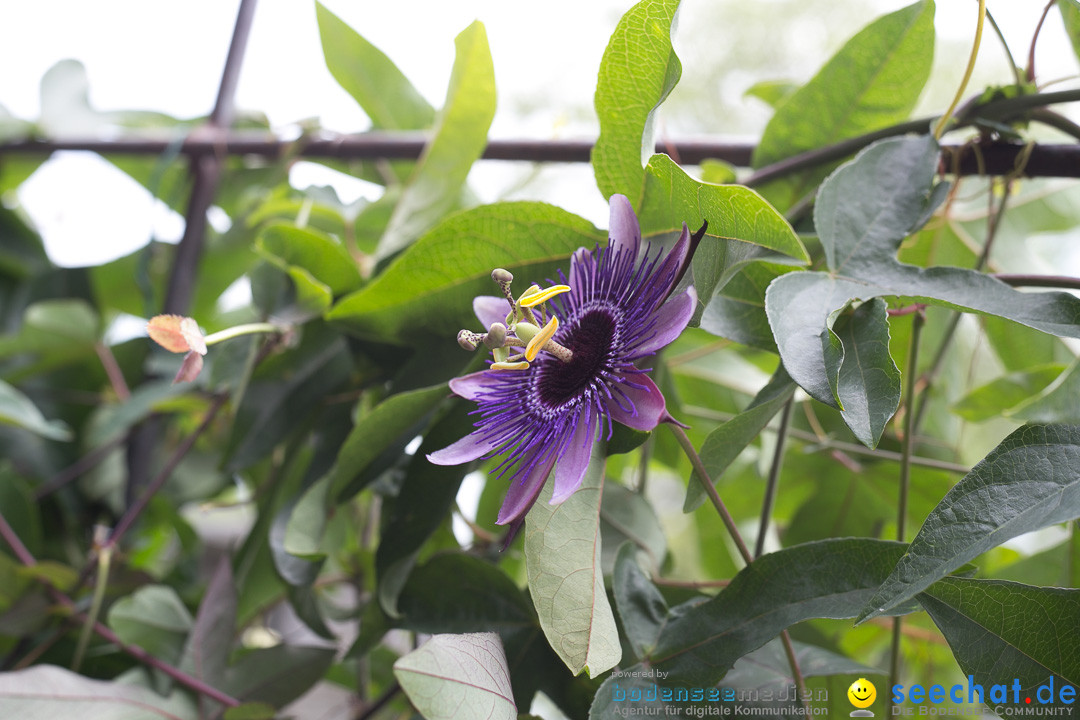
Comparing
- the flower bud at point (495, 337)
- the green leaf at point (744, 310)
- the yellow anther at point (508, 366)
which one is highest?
the green leaf at point (744, 310)

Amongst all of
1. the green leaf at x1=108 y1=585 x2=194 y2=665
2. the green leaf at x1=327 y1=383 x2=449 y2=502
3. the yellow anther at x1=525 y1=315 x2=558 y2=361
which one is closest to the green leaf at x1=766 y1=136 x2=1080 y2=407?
the yellow anther at x1=525 y1=315 x2=558 y2=361

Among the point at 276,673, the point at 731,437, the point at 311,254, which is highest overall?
the point at 311,254

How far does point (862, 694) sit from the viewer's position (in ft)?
1.57

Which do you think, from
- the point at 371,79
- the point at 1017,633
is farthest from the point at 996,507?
the point at 371,79

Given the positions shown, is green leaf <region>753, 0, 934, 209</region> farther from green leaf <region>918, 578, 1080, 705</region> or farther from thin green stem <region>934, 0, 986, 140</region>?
green leaf <region>918, 578, 1080, 705</region>

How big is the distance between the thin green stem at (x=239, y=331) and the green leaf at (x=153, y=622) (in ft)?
0.80

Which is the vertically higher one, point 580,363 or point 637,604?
point 580,363

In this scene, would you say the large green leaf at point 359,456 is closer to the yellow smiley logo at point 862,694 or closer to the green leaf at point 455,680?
the green leaf at point 455,680

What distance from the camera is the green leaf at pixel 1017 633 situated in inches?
14.3

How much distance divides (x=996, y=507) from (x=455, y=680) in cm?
26

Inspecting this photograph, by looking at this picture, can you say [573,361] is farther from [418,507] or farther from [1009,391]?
[1009,391]

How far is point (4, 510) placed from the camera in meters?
0.78

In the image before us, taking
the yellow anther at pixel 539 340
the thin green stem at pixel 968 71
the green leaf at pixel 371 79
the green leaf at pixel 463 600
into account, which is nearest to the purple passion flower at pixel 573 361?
the yellow anther at pixel 539 340

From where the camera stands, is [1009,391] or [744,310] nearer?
[744,310]
